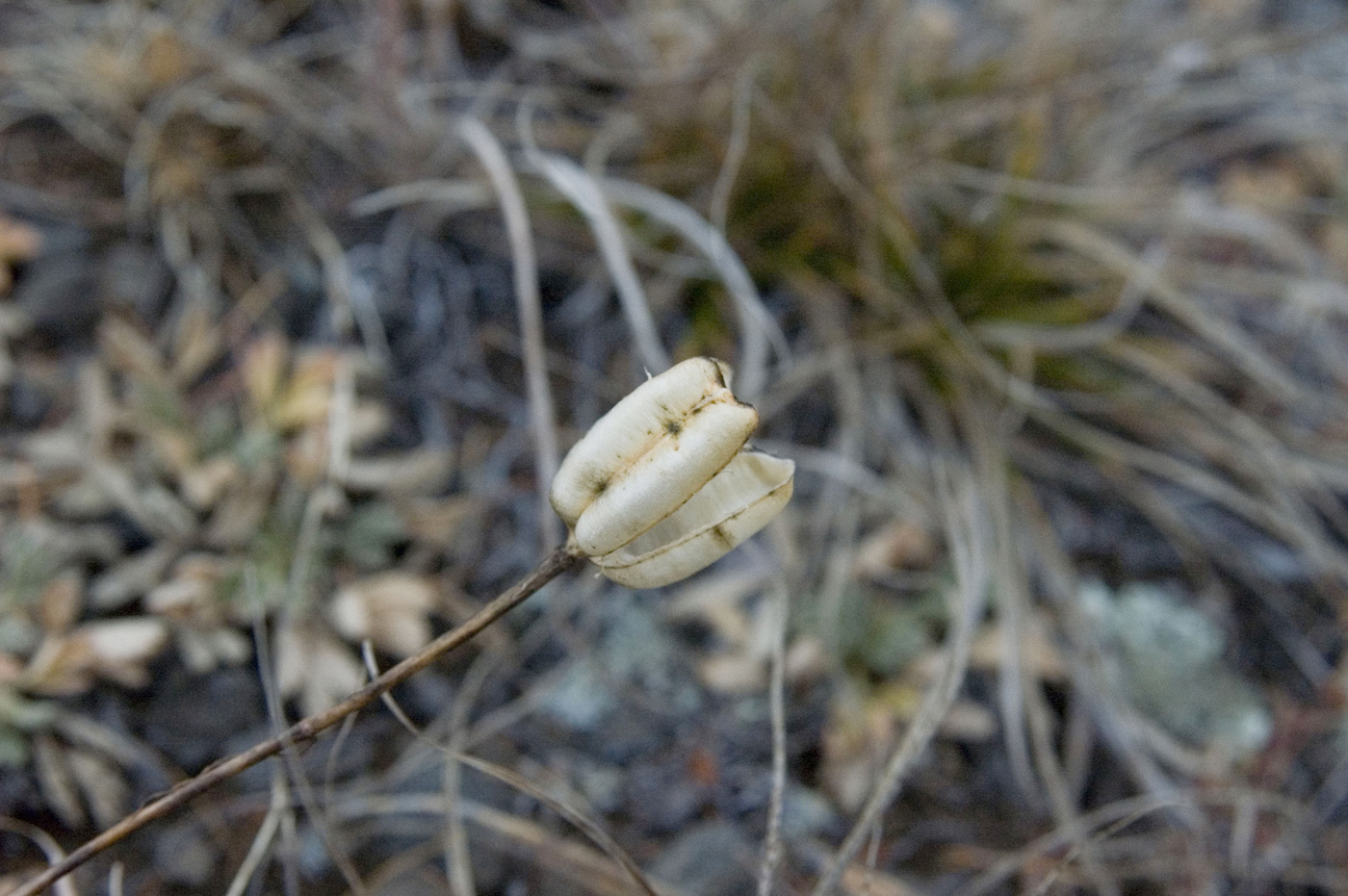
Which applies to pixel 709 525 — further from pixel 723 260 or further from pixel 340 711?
pixel 723 260

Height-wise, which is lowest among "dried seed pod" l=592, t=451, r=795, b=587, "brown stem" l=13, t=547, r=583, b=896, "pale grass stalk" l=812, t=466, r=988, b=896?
"pale grass stalk" l=812, t=466, r=988, b=896

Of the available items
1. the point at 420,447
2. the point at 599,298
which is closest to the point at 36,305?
the point at 420,447

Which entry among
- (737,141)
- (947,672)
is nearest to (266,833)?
(947,672)

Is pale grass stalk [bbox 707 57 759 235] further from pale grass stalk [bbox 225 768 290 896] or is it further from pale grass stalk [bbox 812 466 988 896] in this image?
pale grass stalk [bbox 225 768 290 896]

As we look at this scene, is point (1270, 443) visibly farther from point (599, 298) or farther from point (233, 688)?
point (233, 688)

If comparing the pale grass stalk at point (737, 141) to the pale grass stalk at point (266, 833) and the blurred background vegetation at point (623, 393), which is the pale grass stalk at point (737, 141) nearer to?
the blurred background vegetation at point (623, 393)

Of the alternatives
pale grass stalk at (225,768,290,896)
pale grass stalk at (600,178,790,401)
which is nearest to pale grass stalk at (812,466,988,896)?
pale grass stalk at (600,178,790,401)
